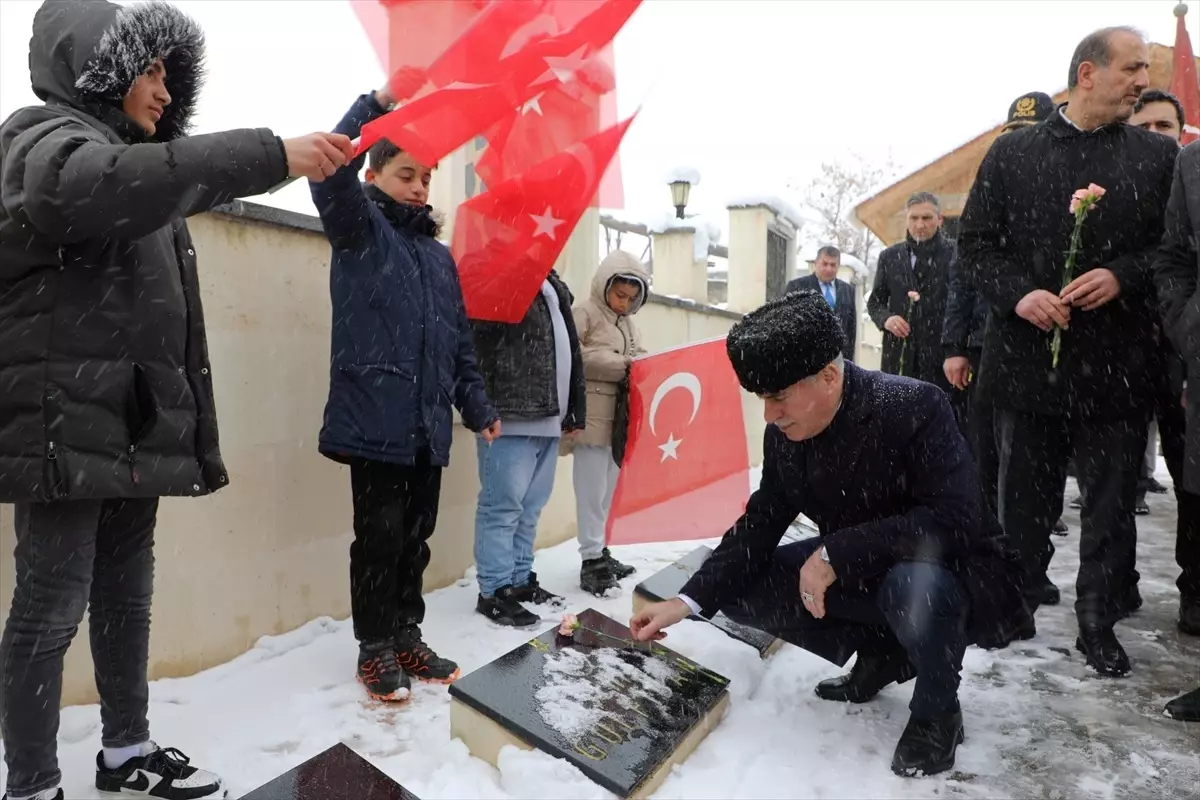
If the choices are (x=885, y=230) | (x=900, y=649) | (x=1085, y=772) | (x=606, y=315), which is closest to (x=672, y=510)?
(x=606, y=315)

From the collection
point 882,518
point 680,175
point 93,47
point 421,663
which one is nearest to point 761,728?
point 882,518

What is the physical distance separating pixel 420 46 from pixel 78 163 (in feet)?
4.49

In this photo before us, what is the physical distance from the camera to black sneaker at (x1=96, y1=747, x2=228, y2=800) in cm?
198

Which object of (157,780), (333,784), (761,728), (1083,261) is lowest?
(761,728)

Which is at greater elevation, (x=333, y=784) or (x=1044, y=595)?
(x=333, y=784)

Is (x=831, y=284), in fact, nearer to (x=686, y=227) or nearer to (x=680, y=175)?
(x=686, y=227)

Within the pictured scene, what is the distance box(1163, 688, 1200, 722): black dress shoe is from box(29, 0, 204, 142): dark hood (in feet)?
11.3

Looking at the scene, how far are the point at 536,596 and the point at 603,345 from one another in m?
1.32

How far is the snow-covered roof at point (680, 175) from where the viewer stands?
11.7 m

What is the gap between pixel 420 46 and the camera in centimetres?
268

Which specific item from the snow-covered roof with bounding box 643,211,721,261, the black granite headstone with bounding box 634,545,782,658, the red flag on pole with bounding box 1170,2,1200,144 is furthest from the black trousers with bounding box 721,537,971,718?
the snow-covered roof with bounding box 643,211,721,261

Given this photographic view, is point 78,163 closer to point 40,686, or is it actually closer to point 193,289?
point 193,289

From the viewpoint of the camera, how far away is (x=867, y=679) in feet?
8.69

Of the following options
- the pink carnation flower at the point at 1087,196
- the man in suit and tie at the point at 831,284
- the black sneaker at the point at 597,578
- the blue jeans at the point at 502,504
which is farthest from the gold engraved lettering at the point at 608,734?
the man in suit and tie at the point at 831,284
